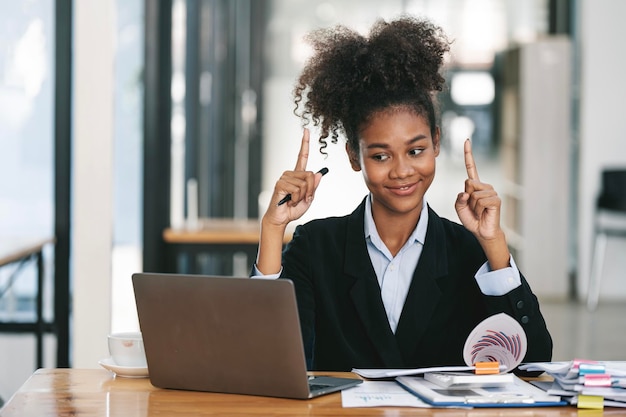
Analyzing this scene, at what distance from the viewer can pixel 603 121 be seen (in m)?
7.88

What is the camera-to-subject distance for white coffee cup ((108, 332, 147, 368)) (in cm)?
177

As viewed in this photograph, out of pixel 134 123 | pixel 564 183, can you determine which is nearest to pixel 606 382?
pixel 134 123

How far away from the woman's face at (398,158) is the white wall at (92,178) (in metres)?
1.49

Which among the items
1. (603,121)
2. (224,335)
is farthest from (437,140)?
(603,121)

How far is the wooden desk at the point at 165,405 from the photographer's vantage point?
58.5 inches

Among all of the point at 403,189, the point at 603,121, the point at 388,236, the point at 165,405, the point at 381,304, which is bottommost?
the point at 165,405

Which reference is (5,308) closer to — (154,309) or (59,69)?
(59,69)

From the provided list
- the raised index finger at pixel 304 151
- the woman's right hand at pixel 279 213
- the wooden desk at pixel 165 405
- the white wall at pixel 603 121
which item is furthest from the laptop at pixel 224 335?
the white wall at pixel 603 121

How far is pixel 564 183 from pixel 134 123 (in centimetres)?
460

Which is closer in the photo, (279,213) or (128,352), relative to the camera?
(128,352)

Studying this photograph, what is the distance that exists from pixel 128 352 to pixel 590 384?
79cm

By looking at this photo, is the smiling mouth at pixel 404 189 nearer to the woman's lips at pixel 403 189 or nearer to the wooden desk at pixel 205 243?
the woman's lips at pixel 403 189

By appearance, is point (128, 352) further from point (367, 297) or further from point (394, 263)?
point (394, 263)

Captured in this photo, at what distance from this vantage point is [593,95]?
7887mm
